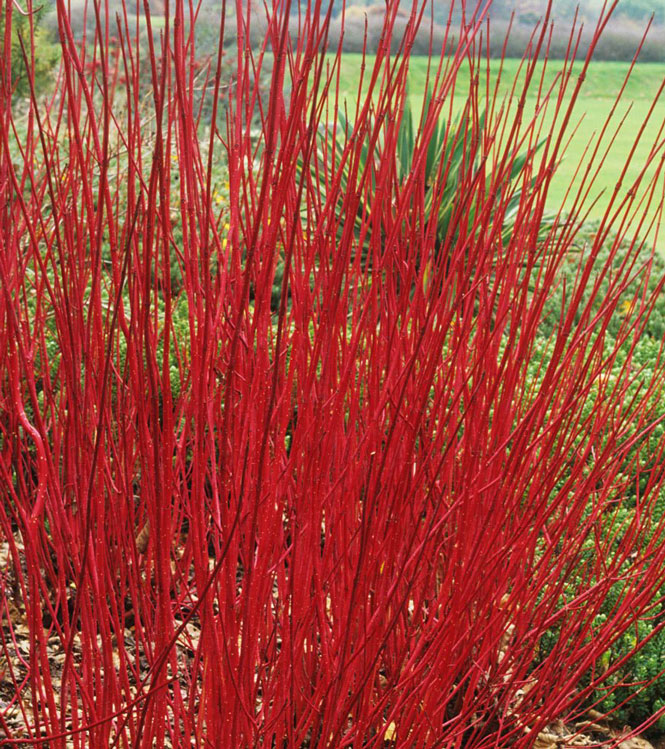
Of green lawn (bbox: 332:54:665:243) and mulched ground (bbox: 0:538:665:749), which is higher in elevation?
mulched ground (bbox: 0:538:665:749)

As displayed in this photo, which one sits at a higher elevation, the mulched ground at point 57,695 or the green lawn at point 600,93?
the mulched ground at point 57,695

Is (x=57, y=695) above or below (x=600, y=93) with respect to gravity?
above

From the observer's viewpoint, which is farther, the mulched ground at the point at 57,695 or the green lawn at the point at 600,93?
the green lawn at the point at 600,93

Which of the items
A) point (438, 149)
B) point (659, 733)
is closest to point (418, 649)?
point (659, 733)

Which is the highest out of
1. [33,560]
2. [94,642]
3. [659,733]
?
[33,560]

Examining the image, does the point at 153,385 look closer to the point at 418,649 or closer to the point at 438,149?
the point at 418,649

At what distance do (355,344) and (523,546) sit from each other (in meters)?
0.53

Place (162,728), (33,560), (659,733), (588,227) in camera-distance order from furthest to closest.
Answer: (588,227)
(659,733)
(162,728)
(33,560)

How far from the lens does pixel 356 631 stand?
1615 millimetres

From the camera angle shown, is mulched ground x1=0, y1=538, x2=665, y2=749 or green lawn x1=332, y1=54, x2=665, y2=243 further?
green lawn x1=332, y1=54, x2=665, y2=243

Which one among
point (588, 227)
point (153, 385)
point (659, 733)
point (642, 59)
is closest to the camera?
point (153, 385)

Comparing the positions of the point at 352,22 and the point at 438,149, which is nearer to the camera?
the point at 438,149

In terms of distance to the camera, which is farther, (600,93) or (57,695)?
(600,93)

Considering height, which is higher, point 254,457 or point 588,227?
point 254,457
